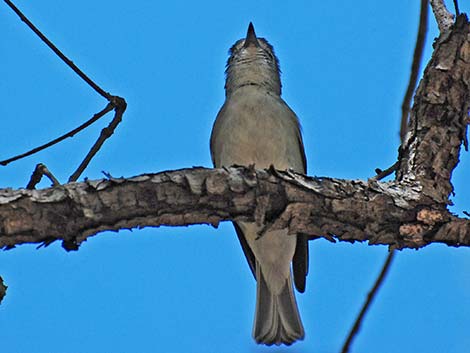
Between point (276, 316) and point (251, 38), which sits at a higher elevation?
A: point (251, 38)

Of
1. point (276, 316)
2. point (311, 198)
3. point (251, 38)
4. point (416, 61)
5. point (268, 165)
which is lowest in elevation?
point (311, 198)

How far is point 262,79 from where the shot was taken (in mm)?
6531

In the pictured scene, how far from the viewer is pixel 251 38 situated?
7.13m

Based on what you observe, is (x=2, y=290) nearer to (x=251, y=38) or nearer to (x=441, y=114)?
(x=441, y=114)

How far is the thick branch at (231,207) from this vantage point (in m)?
3.40

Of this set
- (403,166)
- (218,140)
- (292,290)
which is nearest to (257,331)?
(292,290)

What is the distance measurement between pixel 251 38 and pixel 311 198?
11.8 ft

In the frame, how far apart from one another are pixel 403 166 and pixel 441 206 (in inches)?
18.0

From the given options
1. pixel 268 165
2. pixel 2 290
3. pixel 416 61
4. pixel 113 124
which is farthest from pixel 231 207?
pixel 268 165

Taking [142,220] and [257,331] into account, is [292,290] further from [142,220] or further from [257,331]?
[142,220]

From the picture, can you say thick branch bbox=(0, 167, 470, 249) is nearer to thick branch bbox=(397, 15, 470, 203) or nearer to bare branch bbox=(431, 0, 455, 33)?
thick branch bbox=(397, 15, 470, 203)

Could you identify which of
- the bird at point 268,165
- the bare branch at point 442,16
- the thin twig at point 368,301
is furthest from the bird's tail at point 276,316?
the bare branch at point 442,16

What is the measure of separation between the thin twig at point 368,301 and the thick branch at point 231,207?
0.31 m

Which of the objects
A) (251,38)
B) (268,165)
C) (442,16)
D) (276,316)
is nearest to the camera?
(442,16)
